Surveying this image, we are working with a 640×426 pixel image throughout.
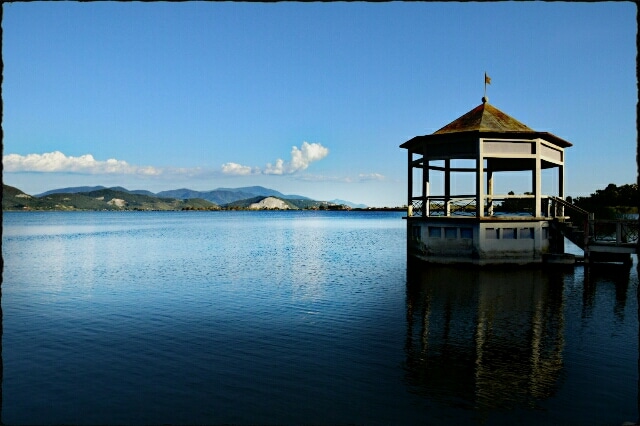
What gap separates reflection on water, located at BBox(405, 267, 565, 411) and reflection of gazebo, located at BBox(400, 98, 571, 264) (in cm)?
388

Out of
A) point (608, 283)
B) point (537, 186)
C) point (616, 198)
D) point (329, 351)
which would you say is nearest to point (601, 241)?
point (537, 186)

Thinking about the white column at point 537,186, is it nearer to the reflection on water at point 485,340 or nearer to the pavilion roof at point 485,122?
the pavilion roof at point 485,122

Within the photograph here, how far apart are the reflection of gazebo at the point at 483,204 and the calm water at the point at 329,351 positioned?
90.3 inches

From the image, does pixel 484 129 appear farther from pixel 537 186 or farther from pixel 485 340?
pixel 485 340

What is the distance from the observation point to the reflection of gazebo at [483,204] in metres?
A: 30.0

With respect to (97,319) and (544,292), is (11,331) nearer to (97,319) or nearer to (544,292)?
(97,319)

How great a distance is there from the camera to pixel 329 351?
48.0 ft

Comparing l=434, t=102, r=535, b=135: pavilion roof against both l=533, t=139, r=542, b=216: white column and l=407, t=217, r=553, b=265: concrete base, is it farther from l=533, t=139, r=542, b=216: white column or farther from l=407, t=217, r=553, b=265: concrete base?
l=407, t=217, r=553, b=265: concrete base

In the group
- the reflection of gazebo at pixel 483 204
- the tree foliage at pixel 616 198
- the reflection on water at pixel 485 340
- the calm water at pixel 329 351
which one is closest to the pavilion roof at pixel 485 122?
the reflection of gazebo at pixel 483 204

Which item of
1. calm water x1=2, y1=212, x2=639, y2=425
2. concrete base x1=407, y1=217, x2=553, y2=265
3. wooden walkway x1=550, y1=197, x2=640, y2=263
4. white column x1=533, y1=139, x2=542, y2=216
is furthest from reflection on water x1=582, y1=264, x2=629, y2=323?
white column x1=533, y1=139, x2=542, y2=216

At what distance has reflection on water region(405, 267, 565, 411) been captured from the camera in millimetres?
11555

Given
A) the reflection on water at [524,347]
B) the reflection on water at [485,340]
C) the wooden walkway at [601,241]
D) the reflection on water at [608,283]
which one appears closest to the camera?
the reflection on water at [524,347]

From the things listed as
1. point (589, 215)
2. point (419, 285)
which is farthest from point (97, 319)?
point (589, 215)

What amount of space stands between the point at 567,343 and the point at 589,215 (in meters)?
18.1
